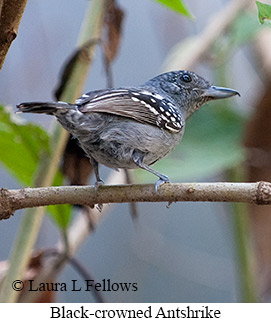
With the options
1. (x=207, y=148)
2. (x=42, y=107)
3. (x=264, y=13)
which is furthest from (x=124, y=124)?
(x=207, y=148)

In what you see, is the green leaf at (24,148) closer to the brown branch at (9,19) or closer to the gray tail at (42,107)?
the gray tail at (42,107)

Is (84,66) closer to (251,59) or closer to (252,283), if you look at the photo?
(252,283)

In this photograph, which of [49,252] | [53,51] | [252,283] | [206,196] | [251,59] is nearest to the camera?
[206,196]

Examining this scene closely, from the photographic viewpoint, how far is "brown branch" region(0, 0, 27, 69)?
1284 millimetres

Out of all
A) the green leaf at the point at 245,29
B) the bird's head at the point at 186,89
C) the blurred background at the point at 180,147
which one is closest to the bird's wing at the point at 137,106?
the bird's head at the point at 186,89

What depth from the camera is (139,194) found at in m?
1.54

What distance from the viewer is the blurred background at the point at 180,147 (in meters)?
3.07

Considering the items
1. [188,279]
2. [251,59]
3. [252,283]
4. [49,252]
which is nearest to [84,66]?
[49,252]

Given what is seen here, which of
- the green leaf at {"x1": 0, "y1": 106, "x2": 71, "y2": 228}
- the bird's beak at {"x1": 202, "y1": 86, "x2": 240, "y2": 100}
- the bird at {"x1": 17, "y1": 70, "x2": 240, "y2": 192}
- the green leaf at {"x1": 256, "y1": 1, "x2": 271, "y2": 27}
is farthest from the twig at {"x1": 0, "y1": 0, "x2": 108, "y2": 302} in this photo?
the green leaf at {"x1": 256, "y1": 1, "x2": 271, "y2": 27}

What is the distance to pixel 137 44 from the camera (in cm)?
476

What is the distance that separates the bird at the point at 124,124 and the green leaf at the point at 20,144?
1.09ft

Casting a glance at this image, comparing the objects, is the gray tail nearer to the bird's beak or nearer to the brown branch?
the brown branch

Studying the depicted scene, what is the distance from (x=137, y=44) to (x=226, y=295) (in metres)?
2.17

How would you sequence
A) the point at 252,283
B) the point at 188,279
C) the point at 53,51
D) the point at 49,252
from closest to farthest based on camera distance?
the point at 49,252 → the point at 252,283 → the point at 188,279 → the point at 53,51
